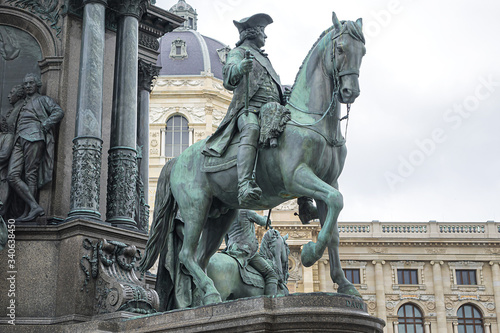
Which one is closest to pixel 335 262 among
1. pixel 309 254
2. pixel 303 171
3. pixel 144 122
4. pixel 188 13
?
pixel 309 254

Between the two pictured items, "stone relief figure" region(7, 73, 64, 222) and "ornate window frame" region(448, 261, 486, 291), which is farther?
"ornate window frame" region(448, 261, 486, 291)

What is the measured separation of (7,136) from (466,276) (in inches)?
1997

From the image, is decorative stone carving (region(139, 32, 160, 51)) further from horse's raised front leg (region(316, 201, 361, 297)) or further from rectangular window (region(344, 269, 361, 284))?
rectangular window (region(344, 269, 361, 284))

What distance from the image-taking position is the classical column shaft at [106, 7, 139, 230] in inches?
479

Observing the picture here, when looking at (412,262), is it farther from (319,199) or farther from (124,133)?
(319,199)

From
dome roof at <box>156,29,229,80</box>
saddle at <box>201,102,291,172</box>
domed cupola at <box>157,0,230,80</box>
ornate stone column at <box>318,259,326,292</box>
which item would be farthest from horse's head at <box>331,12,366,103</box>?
dome roof at <box>156,29,229,80</box>

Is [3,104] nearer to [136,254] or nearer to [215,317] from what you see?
[136,254]

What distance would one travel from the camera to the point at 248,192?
8930 mm

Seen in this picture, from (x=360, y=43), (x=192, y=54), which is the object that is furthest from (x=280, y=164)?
(x=192, y=54)

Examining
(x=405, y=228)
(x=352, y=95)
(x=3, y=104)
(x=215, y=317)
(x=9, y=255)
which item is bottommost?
(x=215, y=317)

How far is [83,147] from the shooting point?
457 inches

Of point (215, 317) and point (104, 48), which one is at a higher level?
point (104, 48)

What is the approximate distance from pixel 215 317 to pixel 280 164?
6.59 ft

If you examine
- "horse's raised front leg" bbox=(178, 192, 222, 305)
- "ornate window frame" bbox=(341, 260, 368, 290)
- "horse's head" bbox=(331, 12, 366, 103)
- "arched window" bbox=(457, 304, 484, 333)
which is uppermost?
"ornate window frame" bbox=(341, 260, 368, 290)
